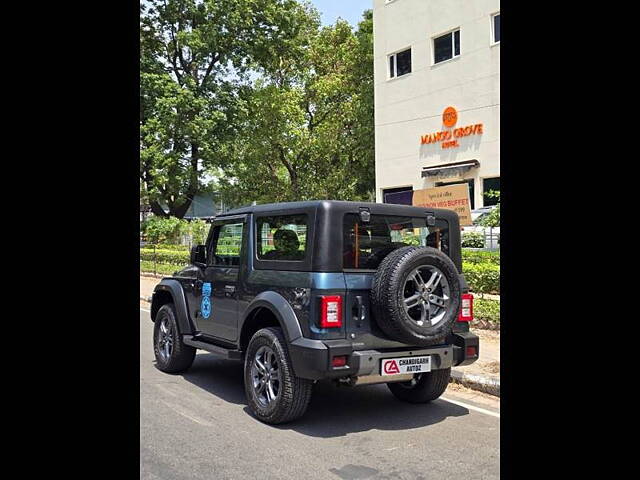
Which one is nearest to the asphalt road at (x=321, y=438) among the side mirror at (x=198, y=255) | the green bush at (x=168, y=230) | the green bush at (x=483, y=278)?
the side mirror at (x=198, y=255)

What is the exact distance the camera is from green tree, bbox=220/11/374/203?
27.8 meters

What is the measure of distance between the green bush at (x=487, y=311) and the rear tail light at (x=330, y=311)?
4.59 meters

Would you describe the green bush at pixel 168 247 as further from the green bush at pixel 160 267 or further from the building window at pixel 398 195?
the building window at pixel 398 195

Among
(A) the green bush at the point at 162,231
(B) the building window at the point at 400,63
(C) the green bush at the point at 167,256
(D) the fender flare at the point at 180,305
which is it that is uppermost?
(B) the building window at the point at 400,63

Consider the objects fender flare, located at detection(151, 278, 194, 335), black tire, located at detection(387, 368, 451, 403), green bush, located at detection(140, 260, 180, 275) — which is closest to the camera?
black tire, located at detection(387, 368, 451, 403)

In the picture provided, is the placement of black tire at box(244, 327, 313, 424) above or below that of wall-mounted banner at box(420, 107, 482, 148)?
below

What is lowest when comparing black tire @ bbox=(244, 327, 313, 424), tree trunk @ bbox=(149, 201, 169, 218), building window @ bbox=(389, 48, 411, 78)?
black tire @ bbox=(244, 327, 313, 424)

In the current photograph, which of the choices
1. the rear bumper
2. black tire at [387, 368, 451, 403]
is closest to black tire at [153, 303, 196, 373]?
the rear bumper

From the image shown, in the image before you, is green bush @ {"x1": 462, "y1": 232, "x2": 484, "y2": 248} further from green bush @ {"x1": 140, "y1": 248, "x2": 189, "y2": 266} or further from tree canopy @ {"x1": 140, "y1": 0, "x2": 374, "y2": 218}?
tree canopy @ {"x1": 140, "y1": 0, "x2": 374, "y2": 218}

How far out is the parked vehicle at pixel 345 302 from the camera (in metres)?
4.68

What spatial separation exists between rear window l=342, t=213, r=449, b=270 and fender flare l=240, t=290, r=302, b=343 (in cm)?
59
